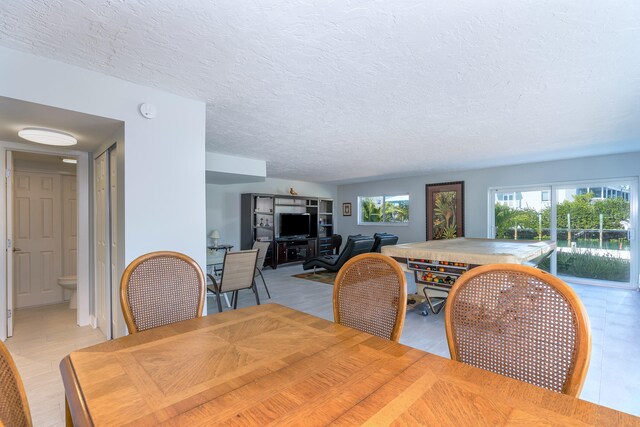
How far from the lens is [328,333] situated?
1243mm

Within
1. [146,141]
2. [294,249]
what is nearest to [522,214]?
[294,249]

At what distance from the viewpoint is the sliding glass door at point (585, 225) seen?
4938mm

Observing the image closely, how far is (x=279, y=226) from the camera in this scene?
25.6 feet

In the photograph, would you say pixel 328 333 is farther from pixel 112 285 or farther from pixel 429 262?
pixel 112 285

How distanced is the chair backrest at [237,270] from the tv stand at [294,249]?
3.68 meters

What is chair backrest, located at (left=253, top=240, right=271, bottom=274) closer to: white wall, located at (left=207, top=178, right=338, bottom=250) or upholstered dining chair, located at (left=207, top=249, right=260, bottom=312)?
upholstered dining chair, located at (left=207, top=249, right=260, bottom=312)

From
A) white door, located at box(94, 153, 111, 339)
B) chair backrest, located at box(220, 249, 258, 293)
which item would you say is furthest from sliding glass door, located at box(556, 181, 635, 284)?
white door, located at box(94, 153, 111, 339)

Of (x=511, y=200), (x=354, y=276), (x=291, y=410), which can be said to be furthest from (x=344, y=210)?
(x=291, y=410)

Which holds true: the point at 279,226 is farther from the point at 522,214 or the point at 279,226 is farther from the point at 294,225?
the point at 522,214

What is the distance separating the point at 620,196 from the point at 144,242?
6789 millimetres

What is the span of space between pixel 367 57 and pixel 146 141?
5.72 ft

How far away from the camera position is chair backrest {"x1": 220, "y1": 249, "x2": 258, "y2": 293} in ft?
10.9

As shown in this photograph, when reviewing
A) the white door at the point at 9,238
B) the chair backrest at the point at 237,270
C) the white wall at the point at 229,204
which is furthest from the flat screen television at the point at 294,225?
the white door at the point at 9,238

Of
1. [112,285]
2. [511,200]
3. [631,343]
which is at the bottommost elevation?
[631,343]
